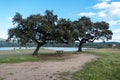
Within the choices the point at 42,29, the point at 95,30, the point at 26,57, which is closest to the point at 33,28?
the point at 42,29

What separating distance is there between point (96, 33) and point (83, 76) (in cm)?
3857

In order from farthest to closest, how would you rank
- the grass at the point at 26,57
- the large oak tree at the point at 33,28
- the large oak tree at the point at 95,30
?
the large oak tree at the point at 95,30 < the large oak tree at the point at 33,28 < the grass at the point at 26,57

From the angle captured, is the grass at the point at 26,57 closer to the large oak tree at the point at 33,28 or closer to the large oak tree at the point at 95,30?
the large oak tree at the point at 33,28

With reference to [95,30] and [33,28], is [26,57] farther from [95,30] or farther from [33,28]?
[95,30]

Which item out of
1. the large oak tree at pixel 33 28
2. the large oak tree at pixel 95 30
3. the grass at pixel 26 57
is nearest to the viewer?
the grass at pixel 26 57

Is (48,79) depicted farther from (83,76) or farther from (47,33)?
(47,33)

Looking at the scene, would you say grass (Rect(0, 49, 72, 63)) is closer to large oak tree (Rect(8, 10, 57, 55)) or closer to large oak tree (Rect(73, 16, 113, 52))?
large oak tree (Rect(8, 10, 57, 55))

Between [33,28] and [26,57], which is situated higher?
[33,28]

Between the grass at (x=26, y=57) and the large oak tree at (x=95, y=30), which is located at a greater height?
the large oak tree at (x=95, y=30)

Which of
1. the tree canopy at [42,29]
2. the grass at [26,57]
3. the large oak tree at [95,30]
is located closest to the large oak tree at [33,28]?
the tree canopy at [42,29]

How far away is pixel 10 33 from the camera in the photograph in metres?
37.6

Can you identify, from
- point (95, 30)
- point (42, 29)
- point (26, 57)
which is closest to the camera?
point (26, 57)

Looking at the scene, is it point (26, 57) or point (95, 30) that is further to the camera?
point (95, 30)

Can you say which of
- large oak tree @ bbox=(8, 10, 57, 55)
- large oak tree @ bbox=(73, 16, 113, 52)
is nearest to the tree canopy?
large oak tree @ bbox=(8, 10, 57, 55)
